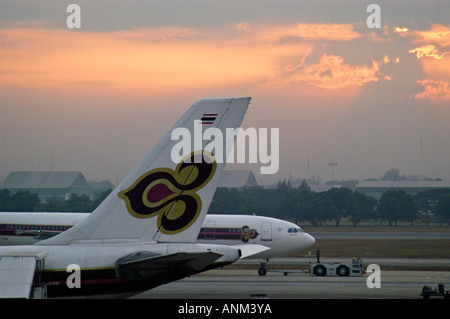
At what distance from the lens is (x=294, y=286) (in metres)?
41.4

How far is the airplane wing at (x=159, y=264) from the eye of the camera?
15078mm

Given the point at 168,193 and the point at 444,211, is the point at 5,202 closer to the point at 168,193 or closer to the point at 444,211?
the point at 444,211

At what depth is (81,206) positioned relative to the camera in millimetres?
117562

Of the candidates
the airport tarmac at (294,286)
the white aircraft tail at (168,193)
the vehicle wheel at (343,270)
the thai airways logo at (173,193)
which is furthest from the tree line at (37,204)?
the thai airways logo at (173,193)

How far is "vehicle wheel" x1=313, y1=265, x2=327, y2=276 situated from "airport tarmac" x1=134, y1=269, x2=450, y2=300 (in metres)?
0.60

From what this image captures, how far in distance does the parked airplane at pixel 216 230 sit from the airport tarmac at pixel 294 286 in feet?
8.84

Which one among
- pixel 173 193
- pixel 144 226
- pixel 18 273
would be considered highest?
pixel 173 193

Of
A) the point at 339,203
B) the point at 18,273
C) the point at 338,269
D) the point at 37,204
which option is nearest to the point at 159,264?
the point at 18,273

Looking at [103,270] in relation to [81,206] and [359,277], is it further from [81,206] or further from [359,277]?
[81,206]

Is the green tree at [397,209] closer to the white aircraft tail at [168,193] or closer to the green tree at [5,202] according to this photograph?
the green tree at [5,202]

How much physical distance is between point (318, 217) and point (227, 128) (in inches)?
5339

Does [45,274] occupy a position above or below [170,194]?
below

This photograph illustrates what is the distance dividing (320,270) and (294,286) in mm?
7701
